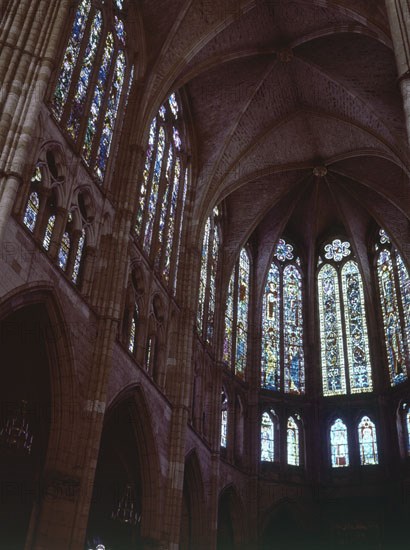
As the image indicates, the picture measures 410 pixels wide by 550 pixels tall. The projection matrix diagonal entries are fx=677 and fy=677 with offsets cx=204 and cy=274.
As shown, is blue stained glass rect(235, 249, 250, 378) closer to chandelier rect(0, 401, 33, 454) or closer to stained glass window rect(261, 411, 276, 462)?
stained glass window rect(261, 411, 276, 462)

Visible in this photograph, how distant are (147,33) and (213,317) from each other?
9.81 metres

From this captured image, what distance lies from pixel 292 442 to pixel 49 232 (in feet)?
49.8

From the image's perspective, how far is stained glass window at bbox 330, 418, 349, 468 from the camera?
24.6 m

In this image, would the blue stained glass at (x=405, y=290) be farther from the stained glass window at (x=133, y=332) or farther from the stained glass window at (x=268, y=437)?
the stained glass window at (x=133, y=332)

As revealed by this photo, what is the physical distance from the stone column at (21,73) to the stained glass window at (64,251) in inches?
114

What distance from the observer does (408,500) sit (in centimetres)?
2261

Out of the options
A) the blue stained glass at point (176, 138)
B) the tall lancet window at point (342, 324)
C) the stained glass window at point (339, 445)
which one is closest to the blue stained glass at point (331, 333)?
the tall lancet window at point (342, 324)

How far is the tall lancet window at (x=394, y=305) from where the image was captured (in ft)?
82.2

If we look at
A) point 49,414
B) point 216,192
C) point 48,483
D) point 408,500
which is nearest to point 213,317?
point 216,192

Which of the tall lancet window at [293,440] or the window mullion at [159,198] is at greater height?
the window mullion at [159,198]

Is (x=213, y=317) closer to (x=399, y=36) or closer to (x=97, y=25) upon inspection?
(x=97, y=25)

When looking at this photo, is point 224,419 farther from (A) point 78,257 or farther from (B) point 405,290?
(A) point 78,257

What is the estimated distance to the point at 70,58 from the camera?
15328 millimetres

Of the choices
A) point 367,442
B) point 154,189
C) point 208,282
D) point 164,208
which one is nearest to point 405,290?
point 367,442
